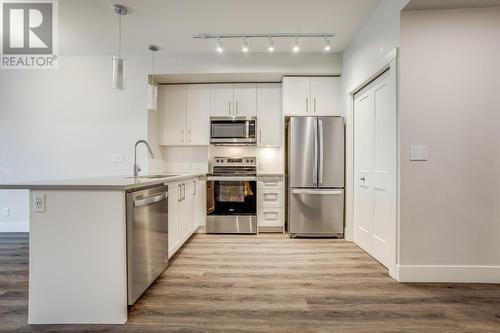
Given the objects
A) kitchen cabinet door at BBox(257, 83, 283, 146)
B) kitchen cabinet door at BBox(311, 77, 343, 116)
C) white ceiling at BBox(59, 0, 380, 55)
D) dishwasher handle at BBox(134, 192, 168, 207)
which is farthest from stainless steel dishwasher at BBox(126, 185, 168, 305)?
kitchen cabinet door at BBox(311, 77, 343, 116)

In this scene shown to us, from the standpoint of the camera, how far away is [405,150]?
2299mm

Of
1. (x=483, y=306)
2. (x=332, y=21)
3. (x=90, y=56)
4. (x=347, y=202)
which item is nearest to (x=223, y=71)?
(x=332, y=21)

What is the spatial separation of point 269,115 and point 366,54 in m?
1.67

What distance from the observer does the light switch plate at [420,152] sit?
2.29m

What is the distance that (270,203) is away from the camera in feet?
13.2

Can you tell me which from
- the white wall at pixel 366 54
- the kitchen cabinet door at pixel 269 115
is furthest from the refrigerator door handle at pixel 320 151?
the kitchen cabinet door at pixel 269 115

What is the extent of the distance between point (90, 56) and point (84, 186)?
312 cm

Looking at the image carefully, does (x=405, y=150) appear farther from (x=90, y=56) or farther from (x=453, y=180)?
(x=90, y=56)

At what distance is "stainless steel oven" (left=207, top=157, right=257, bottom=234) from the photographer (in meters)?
3.94

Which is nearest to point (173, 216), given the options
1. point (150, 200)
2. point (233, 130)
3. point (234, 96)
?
point (150, 200)

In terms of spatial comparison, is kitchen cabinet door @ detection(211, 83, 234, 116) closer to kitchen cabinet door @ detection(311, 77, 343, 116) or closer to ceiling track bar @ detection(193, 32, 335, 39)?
ceiling track bar @ detection(193, 32, 335, 39)

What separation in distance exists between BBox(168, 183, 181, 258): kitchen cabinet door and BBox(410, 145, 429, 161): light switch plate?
2.27 m

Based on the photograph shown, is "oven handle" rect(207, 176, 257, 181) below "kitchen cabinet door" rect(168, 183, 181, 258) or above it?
above

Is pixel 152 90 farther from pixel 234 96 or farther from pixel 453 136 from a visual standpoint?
pixel 453 136
